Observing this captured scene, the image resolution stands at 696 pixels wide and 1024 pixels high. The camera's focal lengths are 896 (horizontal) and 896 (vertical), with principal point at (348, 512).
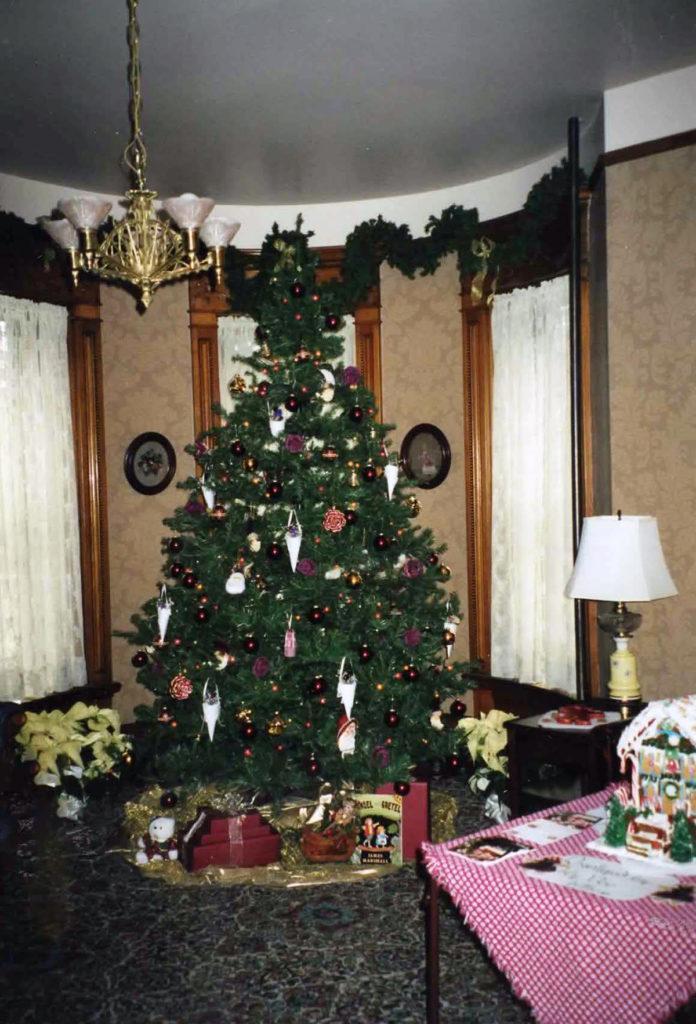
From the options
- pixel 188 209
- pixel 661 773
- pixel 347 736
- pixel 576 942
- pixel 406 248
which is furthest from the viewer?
pixel 406 248

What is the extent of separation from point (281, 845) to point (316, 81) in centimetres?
382

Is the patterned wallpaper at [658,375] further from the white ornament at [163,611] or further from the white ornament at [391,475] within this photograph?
the white ornament at [163,611]

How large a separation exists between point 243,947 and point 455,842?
53.5 inches

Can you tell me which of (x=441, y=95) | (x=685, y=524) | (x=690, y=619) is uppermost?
(x=441, y=95)

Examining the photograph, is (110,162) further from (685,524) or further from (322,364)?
(685,524)

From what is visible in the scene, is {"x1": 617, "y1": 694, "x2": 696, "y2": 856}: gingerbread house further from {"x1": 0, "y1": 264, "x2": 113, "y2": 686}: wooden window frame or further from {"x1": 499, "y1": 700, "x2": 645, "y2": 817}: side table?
{"x1": 0, "y1": 264, "x2": 113, "y2": 686}: wooden window frame

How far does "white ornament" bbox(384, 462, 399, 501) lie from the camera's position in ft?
15.2

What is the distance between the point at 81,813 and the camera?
5086mm

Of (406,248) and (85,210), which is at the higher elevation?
(406,248)

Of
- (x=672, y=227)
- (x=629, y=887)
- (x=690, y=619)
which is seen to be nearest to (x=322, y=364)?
(x=672, y=227)

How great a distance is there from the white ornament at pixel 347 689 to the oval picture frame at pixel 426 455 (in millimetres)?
2520

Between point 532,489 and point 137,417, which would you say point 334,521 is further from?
point 137,417

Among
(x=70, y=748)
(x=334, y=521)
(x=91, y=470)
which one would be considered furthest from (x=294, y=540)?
(x=91, y=470)

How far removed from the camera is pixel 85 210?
3.50 metres
